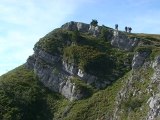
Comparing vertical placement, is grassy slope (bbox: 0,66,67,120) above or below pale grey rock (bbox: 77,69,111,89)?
below

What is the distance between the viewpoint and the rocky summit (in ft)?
503

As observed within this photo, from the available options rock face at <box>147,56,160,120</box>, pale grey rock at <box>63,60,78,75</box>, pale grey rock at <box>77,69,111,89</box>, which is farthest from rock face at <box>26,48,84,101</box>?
rock face at <box>147,56,160,120</box>

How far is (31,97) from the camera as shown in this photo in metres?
174

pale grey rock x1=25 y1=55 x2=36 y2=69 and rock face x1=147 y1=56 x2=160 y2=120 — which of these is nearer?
rock face x1=147 y1=56 x2=160 y2=120

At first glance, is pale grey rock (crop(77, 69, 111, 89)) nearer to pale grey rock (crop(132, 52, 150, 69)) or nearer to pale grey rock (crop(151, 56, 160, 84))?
pale grey rock (crop(132, 52, 150, 69))

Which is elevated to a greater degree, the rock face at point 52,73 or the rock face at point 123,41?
the rock face at point 123,41

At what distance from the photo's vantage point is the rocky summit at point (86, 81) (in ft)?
503

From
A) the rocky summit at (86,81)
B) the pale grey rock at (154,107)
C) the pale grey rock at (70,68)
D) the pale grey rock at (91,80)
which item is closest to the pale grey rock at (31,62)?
the rocky summit at (86,81)

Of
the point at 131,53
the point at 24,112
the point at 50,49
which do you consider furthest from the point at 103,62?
the point at 24,112

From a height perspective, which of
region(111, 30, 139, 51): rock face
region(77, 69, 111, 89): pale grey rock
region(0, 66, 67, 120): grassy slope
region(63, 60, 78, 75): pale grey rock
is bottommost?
region(0, 66, 67, 120): grassy slope

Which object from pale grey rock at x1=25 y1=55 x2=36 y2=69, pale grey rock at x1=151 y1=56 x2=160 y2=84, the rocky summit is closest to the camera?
pale grey rock at x1=151 y1=56 x2=160 y2=84

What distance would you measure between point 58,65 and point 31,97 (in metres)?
22.6

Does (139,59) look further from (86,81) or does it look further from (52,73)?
(52,73)

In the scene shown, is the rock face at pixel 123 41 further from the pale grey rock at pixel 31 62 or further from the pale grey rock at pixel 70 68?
the pale grey rock at pixel 31 62
